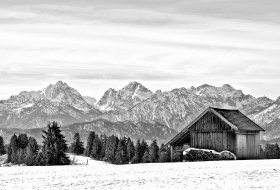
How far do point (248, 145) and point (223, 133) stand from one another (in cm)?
406

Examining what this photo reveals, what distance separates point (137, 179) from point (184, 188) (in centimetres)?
614

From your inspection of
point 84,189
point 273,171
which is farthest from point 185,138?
point 84,189

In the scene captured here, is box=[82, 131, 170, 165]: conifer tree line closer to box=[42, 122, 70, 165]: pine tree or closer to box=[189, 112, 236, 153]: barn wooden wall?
box=[42, 122, 70, 165]: pine tree

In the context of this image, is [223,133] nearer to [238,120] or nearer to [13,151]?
[238,120]

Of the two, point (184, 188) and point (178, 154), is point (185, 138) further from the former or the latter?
point (184, 188)

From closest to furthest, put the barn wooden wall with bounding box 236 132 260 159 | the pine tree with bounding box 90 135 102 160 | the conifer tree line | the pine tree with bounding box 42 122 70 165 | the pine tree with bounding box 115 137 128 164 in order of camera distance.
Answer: the barn wooden wall with bounding box 236 132 260 159, the pine tree with bounding box 42 122 70 165, the pine tree with bounding box 115 137 128 164, the conifer tree line, the pine tree with bounding box 90 135 102 160

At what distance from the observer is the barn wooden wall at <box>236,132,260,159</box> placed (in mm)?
57625

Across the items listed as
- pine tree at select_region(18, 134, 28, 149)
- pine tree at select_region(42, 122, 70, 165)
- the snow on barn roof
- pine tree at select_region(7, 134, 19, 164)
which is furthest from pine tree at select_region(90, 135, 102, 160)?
the snow on barn roof

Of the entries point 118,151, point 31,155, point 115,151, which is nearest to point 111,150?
point 115,151

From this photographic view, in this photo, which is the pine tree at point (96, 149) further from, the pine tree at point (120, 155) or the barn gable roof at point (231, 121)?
the barn gable roof at point (231, 121)

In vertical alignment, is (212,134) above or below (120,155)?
above

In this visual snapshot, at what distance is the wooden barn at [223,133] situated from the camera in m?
57.2

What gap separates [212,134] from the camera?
5841 centimetres

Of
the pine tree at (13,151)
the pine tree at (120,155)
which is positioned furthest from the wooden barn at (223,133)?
the pine tree at (13,151)
